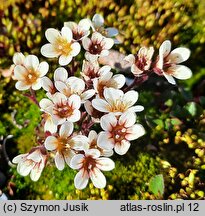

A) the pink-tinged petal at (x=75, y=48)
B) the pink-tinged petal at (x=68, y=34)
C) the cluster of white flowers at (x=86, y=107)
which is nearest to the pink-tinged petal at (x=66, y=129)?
the cluster of white flowers at (x=86, y=107)

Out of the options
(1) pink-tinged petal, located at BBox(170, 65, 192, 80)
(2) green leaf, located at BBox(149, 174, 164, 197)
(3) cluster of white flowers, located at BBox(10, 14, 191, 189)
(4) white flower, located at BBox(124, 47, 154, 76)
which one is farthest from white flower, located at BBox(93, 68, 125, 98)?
(2) green leaf, located at BBox(149, 174, 164, 197)

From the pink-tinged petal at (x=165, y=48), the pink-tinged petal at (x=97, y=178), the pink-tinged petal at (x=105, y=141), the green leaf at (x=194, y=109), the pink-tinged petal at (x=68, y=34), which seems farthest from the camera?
the green leaf at (x=194, y=109)

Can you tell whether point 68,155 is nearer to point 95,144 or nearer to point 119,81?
point 95,144

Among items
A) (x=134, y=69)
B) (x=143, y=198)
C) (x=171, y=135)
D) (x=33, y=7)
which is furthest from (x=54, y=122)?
(x=33, y=7)

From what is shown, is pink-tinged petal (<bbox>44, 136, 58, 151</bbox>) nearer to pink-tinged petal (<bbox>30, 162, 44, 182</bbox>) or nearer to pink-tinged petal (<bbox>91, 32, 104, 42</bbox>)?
pink-tinged petal (<bbox>30, 162, 44, 182</bbox>)

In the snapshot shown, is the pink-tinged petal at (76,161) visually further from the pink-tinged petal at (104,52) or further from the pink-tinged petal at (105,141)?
the pink-tinged petal at (104,52)
